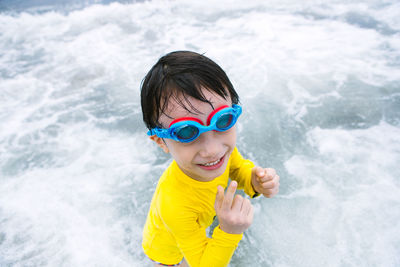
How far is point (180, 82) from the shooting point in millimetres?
1346

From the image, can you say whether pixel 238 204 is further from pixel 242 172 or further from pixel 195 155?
pixel 242 172

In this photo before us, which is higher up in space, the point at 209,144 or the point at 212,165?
the point at 209,144

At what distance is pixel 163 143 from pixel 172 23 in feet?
24.1

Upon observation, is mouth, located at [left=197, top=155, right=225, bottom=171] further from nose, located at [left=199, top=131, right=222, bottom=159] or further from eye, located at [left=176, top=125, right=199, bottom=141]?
eye, located at [left=176, top=125, right=199, bottom=141]

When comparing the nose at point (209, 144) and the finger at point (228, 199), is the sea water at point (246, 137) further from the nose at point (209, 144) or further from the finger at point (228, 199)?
the nose at point (209, 144)

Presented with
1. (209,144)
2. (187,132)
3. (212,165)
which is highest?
(187,132)

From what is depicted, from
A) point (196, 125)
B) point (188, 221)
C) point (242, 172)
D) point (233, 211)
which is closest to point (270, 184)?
point (242, 172)

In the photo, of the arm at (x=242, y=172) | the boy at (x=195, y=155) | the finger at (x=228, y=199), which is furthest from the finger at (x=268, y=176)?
the finger at (x=228, y=199)

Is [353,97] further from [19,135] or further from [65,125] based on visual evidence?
[19,135]

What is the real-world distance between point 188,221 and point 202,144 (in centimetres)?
56

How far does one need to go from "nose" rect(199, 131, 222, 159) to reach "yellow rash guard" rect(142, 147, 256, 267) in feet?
1.15

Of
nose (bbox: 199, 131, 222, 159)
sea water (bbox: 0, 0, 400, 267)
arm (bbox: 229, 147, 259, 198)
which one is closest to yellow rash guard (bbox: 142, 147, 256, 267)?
arm (bbox: 229, 147, 259, 198)

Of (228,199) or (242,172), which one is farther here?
(242,172)

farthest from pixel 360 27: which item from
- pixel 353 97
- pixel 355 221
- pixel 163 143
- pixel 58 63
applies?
pixel 58 63
